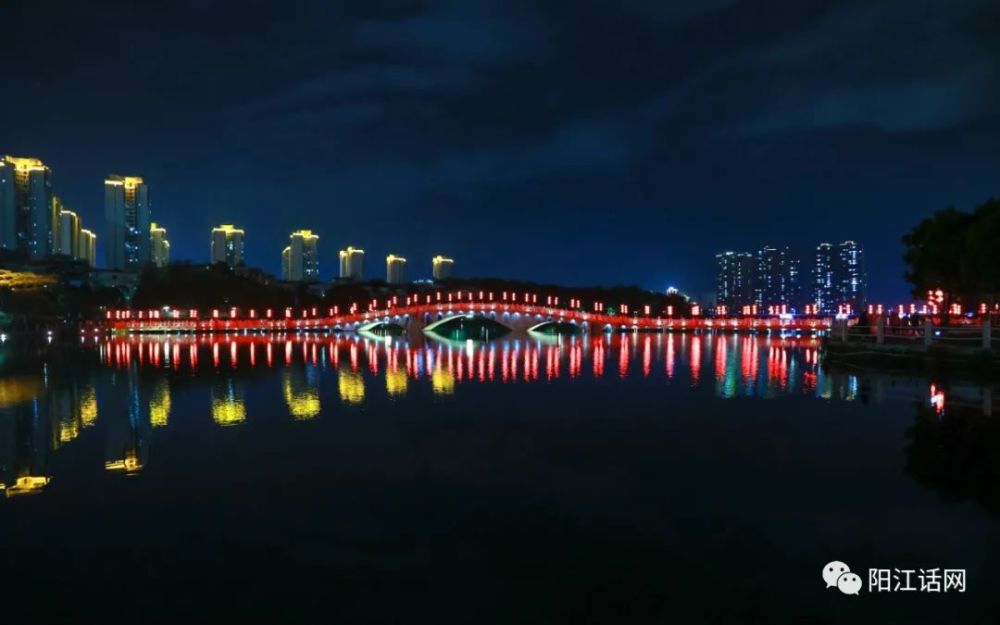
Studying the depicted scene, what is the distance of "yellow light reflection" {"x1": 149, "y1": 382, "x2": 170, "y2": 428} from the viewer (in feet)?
48.9

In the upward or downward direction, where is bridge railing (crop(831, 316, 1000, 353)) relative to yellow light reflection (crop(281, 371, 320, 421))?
upward

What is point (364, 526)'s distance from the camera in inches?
309

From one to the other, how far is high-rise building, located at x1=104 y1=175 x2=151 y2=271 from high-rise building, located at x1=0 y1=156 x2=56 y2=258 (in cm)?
1730

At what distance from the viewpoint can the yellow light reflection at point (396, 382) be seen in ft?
68.0

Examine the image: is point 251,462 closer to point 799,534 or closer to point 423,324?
point 799,534

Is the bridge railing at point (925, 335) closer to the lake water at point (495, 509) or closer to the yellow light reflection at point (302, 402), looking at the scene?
the lake water at point (495, 509)

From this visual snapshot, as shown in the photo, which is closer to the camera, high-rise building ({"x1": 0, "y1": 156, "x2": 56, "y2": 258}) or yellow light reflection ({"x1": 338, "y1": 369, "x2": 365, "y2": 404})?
yellow light reflection ({"x1": 338, "y1": 369, "x2": 365, "y2": 404})

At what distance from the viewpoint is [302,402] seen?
18.1 metres

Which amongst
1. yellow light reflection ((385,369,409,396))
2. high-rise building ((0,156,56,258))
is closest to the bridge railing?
yellow light reflection ((385,369,409,396))

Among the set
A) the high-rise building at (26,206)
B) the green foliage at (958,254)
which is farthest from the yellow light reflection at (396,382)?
the high-rise building at (26,206)

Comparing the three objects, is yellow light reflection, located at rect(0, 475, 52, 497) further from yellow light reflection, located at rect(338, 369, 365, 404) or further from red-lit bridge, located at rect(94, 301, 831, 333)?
red-lit bridge, located at rect(94, 301, 831, 333)

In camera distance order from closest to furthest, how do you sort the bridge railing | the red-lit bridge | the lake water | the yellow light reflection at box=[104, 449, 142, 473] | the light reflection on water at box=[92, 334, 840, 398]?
the lake water < the yellow light reflection at box=[104, 449, 142, 473] < the light reflection on water at box=[92, 334, 840, 398] < the bridge railing < the red-lit bridge

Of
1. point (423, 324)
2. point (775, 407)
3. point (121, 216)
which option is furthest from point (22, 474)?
point (121, 216)

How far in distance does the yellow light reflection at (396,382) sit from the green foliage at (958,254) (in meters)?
20.6
